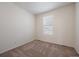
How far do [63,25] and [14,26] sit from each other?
1.82m

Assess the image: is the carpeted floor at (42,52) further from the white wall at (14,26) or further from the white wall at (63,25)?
the white wall at (63,25)

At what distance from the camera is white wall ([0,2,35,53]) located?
223 centimetres

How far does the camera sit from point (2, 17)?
7.18ft

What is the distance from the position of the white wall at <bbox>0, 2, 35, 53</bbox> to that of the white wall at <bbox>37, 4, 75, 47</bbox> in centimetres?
57

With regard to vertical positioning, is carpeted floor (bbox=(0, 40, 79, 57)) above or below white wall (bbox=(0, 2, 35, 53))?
below

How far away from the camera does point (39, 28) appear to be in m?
3.27

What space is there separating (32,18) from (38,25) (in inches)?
16.2

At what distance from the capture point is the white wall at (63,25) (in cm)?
256

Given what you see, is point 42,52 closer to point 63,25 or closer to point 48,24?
point 48,24

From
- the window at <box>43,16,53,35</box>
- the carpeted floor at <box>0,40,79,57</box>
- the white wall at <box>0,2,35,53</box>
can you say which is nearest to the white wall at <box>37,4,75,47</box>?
the window at <box>43,16,53,35</box>

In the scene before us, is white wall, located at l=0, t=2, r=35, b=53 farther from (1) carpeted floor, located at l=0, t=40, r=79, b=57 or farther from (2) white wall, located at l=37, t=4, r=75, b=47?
(2) white wall, located at l=37, t=4, r=75, b=47

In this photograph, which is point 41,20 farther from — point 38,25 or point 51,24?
point 51,24

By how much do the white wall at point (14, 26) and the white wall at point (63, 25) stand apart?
57 cm

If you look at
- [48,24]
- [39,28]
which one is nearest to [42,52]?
[48,24]
